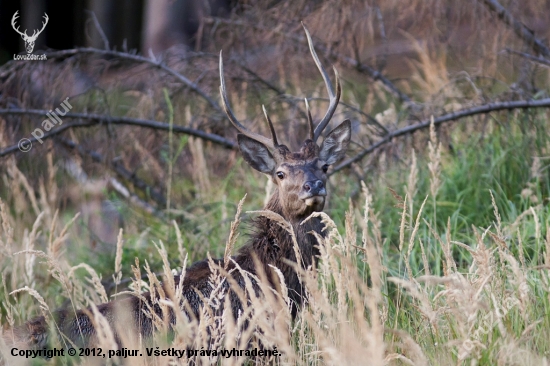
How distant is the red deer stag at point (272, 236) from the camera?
14.9 feet

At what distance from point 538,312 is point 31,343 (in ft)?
9.29

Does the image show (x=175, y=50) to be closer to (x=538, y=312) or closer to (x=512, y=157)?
(x=512, y=157)

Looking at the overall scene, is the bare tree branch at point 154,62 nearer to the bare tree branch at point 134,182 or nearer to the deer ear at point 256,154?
the bare tree branch at point 134,182

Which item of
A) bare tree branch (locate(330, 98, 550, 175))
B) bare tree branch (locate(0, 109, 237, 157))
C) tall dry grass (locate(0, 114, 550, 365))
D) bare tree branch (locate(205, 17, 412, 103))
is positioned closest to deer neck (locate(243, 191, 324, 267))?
tall dry grass (locate(0, 114, 550, 365))

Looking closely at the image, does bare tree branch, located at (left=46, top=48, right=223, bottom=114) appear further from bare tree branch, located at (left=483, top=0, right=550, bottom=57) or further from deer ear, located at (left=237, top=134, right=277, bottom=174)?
bare tree branch, located at (left=483, top=0, right=550, bottom=57)

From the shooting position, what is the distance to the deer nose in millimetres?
4758

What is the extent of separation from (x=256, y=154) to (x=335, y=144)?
1.97 feet

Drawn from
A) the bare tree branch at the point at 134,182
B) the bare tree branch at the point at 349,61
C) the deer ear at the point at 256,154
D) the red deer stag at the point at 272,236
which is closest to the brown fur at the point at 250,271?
the red deer stag at the point at 272,236

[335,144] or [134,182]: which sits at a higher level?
[134,182]

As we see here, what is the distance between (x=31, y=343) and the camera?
4387 millimetres

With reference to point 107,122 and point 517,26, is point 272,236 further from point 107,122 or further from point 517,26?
point 517,26

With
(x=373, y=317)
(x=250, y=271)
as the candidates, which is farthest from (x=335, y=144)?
(x=373, y=317)

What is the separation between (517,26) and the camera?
638 cm

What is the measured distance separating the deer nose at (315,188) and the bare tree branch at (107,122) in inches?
84.1
